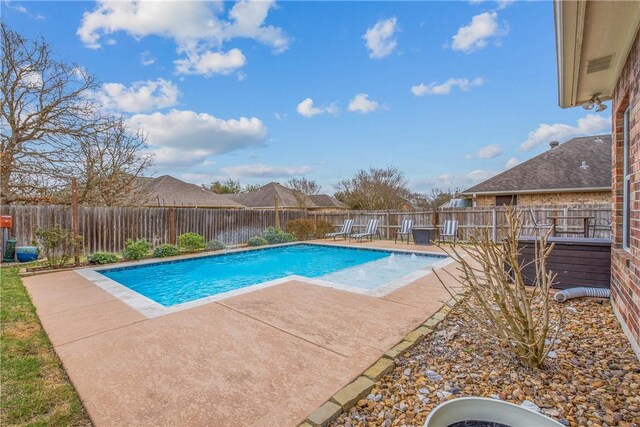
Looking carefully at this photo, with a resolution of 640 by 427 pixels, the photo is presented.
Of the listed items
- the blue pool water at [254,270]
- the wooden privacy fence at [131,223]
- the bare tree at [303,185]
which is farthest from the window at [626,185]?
the bare tree at [303,185]

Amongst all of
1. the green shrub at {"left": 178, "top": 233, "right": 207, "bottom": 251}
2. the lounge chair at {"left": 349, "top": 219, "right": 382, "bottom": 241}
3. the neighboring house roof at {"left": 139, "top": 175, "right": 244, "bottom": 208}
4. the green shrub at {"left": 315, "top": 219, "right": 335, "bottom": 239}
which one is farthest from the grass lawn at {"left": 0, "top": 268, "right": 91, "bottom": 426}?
the neighboring house roof at {"left": 139, "top": 175, "right": 244, "bottom": 208}

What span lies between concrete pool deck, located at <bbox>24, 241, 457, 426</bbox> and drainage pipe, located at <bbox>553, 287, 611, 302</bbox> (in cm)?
145

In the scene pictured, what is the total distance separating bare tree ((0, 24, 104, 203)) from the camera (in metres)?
9.93

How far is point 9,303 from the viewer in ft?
14.7

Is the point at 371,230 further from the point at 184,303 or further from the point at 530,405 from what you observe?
the point at 530,405

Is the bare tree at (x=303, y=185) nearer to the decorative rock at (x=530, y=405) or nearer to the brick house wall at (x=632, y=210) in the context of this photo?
the brick house wall at (x=632, y=210)

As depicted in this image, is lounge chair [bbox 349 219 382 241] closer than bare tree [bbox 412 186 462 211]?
Yes

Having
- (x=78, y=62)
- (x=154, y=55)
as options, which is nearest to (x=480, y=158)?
(x=154, y=55)

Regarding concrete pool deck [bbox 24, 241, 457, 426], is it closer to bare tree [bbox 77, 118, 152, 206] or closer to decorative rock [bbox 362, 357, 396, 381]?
decorative rock [bbox 362, 357, 396, 381]

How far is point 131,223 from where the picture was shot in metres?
10.4

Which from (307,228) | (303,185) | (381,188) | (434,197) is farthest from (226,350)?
(434,197)

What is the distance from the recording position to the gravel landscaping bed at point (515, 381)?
6.42 ft

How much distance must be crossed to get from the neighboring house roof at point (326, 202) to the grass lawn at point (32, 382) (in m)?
31.8

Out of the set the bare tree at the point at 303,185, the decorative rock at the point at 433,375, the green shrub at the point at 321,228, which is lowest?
the decorative rock at the point at 433,375
